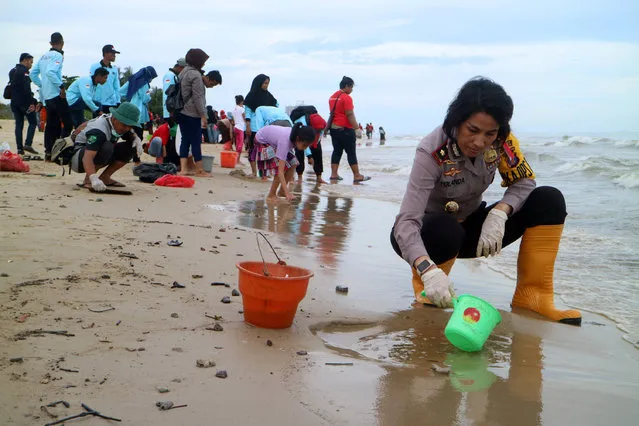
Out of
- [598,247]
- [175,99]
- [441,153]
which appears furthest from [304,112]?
[441,153]

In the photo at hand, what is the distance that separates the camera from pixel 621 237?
6434 mm

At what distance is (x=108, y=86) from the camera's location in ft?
31.6

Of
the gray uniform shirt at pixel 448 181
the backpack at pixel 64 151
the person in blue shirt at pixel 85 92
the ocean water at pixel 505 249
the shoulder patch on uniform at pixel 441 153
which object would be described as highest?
the person in blue shirt at pixel 85 92

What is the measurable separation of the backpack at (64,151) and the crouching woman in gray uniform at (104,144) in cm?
7

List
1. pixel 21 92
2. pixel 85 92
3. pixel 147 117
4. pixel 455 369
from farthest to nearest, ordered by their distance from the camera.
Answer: pixel 147 117 < pixel 21 92 < pixel 85 92 < pixel 455 369

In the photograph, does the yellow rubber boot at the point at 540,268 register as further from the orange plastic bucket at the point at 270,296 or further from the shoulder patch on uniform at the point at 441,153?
the orange plastic bucket at the point at 270,296

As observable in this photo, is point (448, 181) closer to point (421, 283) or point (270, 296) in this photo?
point (421, 283)

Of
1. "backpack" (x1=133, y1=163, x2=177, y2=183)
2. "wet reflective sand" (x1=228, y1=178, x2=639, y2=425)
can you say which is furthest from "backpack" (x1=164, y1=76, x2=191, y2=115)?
"wet reflective sand" (x1=228, y1=178, x2=639, y2=425)

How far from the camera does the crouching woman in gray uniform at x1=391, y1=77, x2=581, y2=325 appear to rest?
125 inches

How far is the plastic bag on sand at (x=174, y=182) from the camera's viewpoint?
7949 mm

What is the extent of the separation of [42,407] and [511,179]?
106 inches

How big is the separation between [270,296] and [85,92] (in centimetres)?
755

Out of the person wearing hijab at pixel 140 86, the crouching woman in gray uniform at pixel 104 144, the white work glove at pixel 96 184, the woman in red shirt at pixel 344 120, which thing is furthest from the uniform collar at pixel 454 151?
the person wearing hijab at pixel 140 86

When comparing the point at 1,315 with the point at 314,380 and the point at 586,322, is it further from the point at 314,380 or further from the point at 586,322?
the point at 586,322
